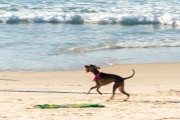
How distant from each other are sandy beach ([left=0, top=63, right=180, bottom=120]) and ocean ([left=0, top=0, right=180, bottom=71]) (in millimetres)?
990

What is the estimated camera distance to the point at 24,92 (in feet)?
38.5

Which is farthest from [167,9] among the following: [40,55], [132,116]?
[132,116]

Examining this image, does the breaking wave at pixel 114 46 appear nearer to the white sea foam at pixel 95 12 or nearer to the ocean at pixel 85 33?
the ocean at pixel 85 33

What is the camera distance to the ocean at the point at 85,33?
1581 centimetres

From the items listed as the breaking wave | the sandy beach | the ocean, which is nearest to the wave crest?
the ocean

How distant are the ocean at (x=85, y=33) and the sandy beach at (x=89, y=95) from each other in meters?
0.99

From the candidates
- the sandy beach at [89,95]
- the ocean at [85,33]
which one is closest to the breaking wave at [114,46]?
the ocean at [85,33]

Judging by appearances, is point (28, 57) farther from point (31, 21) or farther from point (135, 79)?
point (31, 21)

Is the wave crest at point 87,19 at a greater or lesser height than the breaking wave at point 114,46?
greater

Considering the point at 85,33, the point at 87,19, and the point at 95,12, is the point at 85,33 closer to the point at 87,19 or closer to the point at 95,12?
the point at 87,19

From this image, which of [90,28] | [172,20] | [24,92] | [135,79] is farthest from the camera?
[172,20]

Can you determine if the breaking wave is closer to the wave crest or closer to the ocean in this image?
the ocean

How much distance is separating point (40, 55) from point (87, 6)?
35.6ft

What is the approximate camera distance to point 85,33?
67.5ft
